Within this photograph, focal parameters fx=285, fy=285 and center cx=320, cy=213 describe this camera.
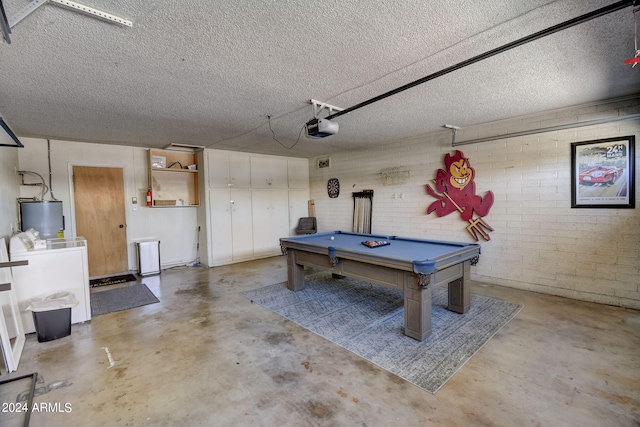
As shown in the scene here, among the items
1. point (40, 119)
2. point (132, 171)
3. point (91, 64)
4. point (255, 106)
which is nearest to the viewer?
point (91, 64)

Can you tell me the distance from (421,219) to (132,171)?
5786 mm

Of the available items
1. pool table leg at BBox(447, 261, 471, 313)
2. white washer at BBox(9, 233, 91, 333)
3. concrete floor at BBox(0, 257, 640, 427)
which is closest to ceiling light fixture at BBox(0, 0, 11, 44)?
white washer at BBox(9, 233, 91, 333)

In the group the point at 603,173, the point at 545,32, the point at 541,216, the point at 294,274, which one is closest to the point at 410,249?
the point at 294,274

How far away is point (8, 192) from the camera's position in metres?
3.72

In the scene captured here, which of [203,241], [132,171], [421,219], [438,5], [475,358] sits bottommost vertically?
[475,358]

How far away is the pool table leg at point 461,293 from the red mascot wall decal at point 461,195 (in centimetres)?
150

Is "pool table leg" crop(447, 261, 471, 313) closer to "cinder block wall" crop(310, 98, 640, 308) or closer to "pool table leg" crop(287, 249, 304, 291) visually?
"cinder block wall" crop(310, 98, 640, 308)

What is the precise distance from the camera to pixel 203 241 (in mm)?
6254

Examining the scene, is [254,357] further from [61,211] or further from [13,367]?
[61,211]

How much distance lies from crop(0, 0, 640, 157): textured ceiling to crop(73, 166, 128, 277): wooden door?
60.0 inches

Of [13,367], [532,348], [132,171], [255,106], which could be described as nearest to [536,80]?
[532,348]

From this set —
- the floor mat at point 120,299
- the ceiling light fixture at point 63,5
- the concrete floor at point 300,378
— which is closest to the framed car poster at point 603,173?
the concrete floor at point 300,378

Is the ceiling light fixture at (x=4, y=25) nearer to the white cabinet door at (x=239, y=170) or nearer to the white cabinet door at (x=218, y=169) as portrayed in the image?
the white cabinet door at (x=218, y=169)

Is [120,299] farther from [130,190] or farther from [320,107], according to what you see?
[320,107]
